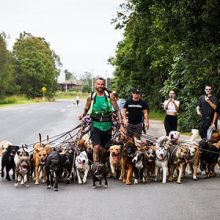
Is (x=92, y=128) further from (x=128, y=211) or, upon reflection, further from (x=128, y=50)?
(x=128, y=50)

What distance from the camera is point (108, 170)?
455 inches

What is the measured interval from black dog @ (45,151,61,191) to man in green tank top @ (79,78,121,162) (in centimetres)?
105

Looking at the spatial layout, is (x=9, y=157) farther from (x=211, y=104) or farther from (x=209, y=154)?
(x=211, y=104)

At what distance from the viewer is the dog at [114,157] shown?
1091cm

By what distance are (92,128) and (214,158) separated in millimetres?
2779

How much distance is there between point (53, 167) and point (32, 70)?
339 ft

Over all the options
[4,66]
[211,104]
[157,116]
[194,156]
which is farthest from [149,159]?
[4,66]

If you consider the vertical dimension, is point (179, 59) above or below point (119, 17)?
below

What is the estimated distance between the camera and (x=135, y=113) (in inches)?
519

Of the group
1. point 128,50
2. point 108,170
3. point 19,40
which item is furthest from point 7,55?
point 108,170

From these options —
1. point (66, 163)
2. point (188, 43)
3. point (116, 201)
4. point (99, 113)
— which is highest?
point (188, 43)

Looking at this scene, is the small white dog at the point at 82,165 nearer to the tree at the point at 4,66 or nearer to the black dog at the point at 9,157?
the black dog at the point at 9,157

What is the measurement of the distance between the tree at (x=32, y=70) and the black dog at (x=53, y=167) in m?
101

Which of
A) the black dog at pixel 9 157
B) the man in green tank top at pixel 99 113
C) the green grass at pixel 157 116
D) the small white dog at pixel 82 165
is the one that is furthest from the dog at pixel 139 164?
the green grass at pixel 157 116
